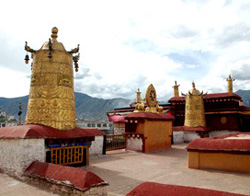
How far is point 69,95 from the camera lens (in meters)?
12.5

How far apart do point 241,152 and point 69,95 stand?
358 inches

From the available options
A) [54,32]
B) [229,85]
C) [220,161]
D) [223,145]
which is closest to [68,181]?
[220,161]

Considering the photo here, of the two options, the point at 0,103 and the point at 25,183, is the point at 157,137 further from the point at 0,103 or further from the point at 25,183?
the point at 0,103

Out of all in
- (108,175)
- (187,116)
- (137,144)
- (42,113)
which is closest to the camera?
(108,175)

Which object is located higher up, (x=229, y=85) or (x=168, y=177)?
(x=229, y=85)

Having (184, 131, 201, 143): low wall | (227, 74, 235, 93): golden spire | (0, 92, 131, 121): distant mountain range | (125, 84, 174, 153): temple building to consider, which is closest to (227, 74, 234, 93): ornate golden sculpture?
(227, 74, 235, 93): golden spire

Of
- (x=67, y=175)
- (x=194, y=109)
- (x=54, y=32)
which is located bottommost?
(x=67, y=175)

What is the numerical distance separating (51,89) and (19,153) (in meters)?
3.58

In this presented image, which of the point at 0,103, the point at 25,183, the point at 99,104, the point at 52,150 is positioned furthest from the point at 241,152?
the point at 0,103

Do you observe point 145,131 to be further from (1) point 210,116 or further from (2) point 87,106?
(2) point 87,106

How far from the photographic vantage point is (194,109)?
28.7 meters

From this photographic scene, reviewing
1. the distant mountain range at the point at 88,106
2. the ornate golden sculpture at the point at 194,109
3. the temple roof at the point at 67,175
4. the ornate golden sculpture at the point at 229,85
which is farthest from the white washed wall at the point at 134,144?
the distant mountain range at the point at 88,106

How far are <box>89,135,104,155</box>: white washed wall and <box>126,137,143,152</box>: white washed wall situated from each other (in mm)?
3477

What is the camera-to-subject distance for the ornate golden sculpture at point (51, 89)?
11.8 m
